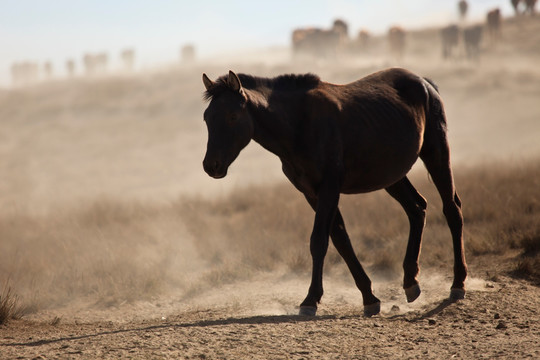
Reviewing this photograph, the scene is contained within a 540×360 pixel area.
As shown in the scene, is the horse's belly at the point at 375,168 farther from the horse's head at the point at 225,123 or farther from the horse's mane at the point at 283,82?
the horse's head at the point at 225,123

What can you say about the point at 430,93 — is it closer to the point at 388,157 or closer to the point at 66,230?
the point at 388,157

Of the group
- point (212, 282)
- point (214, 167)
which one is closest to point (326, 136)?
point (214, 167)

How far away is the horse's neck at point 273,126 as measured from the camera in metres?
5.66

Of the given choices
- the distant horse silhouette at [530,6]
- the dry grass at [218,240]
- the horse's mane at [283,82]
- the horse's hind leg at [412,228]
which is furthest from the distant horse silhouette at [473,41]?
the horse's mane at [283,82]

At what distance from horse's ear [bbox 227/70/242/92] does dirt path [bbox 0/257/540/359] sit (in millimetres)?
1973

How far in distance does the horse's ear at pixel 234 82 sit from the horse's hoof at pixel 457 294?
10.2 ft

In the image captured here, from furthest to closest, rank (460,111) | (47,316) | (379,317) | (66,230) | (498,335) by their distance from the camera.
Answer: (460,111)
(66,230)
(47,316)
(379,317)
(498,335)

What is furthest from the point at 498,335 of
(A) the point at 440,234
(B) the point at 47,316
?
(B) the point at 47,316

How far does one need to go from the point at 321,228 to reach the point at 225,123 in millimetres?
1243

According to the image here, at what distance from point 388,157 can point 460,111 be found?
80.5 feet

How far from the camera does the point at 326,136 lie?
5.68 metres

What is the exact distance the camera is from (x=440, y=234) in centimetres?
929

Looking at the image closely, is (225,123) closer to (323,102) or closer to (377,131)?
(323,102)

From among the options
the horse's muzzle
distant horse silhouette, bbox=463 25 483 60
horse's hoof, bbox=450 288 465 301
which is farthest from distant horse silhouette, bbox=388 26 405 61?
the horse's muzzle
